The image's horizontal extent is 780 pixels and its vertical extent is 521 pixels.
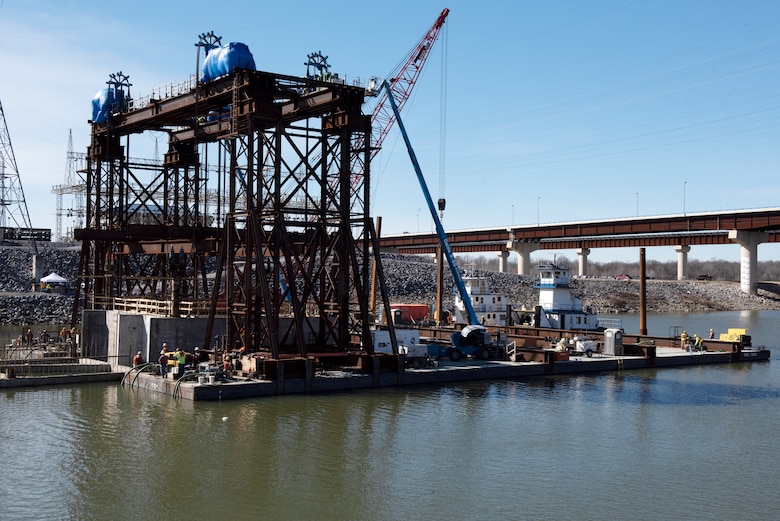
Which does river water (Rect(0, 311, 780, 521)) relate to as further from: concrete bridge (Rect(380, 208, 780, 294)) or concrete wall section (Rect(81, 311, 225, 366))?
concrete bridge (Rect(380, 208, 780, 294))

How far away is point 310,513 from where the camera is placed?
19.2 meters

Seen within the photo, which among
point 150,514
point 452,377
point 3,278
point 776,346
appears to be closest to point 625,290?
point 776,346

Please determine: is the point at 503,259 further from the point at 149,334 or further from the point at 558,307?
the point at 149,334

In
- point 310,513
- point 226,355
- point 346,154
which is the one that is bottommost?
point 310,513

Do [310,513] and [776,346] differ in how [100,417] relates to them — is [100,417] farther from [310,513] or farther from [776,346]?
[776,346]

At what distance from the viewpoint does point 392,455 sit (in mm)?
24562

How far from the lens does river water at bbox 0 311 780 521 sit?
64.8 feet

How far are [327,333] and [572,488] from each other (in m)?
19.8

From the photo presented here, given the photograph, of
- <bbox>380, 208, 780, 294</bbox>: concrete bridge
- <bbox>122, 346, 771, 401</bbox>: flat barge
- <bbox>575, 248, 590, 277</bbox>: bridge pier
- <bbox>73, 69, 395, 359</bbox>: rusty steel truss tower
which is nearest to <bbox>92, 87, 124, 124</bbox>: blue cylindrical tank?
<bbox>73, 69, 395, 359</bbox>: rusty steel truss tower

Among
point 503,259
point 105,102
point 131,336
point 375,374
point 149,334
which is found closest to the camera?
point 375,374

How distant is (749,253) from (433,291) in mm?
41285

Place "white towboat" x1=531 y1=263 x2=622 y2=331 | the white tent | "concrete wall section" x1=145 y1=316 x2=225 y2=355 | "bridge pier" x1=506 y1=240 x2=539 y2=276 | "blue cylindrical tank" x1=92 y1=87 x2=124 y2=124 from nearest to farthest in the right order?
1. "concrete wall section" x1=145 y1=316 x2=225 y2=355
2. "blue cylindrical tank" x1=92 y1=87 x2=124 y2=124
3. "white towboat" x1=531 y1=263 x2=622 y2=331
4. the white tent
5. "bridge pier" x1=506 y1=240 x2=539 y2=276

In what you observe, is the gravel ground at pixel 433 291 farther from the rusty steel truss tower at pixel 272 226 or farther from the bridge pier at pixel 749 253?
the rusty steel truss tower at pixel 272 226

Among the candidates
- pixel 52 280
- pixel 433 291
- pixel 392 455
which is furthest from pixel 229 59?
pixel 433 291
